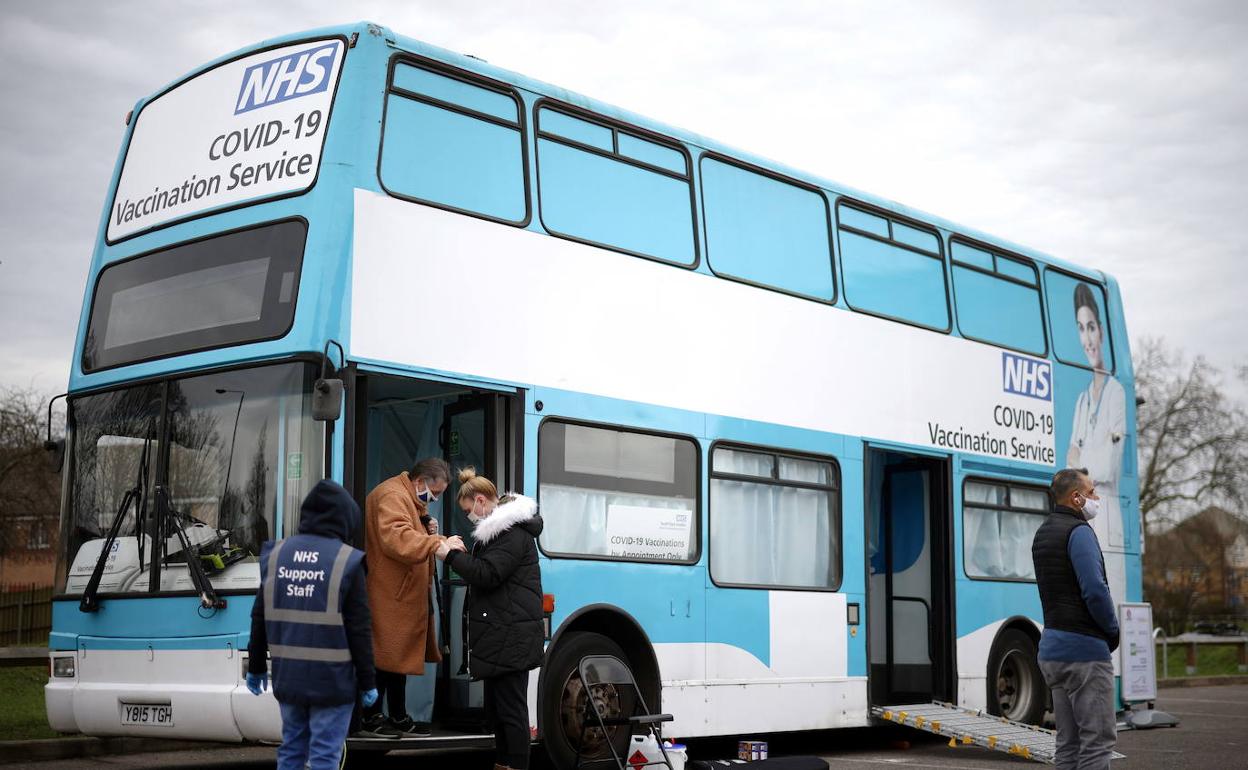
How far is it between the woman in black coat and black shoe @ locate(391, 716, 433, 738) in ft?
1.55

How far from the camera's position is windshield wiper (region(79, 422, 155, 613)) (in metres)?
8.23

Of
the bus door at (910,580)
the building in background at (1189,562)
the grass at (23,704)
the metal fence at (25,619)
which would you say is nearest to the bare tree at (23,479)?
the metal fence at (25,619)

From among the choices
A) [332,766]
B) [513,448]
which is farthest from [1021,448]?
[332,766]

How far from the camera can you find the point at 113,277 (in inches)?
349

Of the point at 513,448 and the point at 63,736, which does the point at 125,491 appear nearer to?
the point at 513,448

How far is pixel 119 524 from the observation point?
8.34 meters

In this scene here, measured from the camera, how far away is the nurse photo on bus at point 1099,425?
1451 centimetres

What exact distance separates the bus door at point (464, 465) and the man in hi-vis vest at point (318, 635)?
283 centimetres

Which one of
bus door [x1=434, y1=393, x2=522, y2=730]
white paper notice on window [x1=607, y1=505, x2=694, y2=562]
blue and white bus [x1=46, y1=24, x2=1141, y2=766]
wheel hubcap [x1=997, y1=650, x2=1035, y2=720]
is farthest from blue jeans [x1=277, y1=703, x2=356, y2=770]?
wheel hubcap [x1=997, y1=650, x2=1035, y2=720]

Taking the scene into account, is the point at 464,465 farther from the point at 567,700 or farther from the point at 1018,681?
the point at 1018,681

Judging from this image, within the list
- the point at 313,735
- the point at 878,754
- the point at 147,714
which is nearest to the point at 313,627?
the point at 313,735

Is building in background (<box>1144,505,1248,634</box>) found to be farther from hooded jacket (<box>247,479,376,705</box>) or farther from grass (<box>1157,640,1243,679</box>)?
hooded jacket (<box>247,479,376,705</box>)

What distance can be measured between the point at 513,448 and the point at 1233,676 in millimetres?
24194

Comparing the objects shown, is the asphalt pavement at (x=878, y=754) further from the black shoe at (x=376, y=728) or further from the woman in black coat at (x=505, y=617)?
the woman in black coat at (x=505, y=617)
